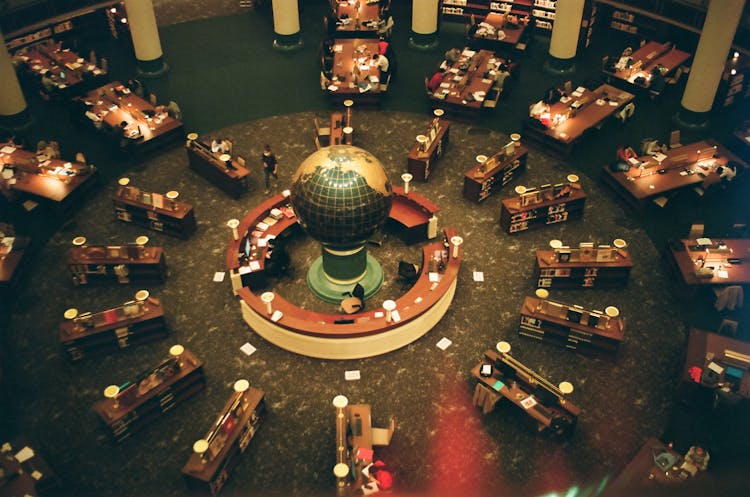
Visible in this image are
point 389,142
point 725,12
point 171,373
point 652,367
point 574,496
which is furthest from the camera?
point 389,142

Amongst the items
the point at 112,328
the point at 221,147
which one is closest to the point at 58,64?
the point at 221,147

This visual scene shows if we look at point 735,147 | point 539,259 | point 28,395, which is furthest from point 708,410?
point 28,395

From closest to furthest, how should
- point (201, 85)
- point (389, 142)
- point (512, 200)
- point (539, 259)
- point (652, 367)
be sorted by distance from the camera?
point (652, 367)
point (539, 259)
point (512, 200)
point (389, 142)
point (201, 85)

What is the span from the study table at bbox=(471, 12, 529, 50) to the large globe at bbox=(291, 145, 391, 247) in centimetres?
1126

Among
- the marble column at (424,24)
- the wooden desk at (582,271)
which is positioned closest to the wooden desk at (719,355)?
the wooden desk at (582,271)

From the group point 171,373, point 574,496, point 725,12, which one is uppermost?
point 725,12

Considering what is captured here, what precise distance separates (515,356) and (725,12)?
11.3 metres

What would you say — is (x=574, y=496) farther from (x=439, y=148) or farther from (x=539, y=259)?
(x=439, y=148)

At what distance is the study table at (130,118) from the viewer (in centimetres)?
1878

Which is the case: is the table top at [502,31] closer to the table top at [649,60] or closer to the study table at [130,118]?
the table top at [649,60]

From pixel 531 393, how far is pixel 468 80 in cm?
1144

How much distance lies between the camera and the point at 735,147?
1884cm

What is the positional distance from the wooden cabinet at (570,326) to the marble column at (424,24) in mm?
12802

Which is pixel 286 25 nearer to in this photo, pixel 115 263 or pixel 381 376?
pixel 115 263
